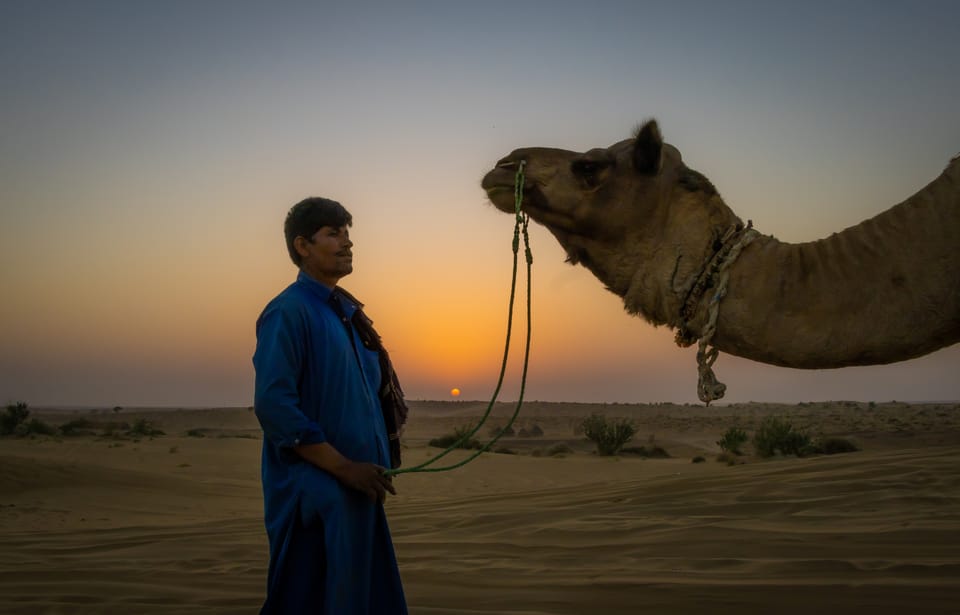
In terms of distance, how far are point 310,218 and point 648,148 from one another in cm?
134

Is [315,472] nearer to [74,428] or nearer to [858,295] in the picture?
[858,295]

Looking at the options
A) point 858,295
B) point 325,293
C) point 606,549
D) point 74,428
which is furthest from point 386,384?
point 74,428

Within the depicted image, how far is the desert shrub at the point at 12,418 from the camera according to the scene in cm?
2989

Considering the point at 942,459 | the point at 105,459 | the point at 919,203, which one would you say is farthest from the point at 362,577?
the point at 105,459

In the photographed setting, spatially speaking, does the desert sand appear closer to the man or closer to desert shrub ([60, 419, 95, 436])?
the man

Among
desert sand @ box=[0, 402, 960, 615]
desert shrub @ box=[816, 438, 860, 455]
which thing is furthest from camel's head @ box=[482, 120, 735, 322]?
desert shrub @ box=[816, 438, 860, 455]

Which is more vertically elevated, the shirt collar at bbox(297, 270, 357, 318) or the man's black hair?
the man's black hair

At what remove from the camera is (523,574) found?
5852 mm

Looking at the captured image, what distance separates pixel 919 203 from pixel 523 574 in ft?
12.8

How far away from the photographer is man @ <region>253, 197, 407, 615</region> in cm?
294

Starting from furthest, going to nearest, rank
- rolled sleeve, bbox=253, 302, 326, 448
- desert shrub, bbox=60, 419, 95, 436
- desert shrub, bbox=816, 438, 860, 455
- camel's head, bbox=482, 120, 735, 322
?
desert shrub, bbox=60, 419, 95, 436 → desert shrub, bbox=816, 438, 860, 455 → camel's head, bbox=482, 120, 735, 322 → rolled sleeve, bbox=253, 302, 326, 448

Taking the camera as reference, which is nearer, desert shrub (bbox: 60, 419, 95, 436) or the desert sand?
the desert sand

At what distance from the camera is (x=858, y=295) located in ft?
8.96

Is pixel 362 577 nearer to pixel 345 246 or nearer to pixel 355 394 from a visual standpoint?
pixel 355 394
